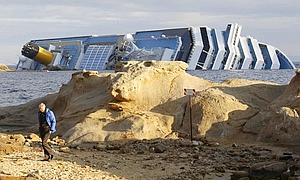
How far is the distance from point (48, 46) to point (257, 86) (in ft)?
294

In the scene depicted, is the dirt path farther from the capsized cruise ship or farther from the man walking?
the capsized cruise ship

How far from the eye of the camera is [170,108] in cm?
2370

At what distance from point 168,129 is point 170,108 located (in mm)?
1441

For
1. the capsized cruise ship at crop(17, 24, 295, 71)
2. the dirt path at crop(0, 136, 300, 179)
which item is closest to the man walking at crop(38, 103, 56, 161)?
the dirt path at crop(0, 136, 300, 179)

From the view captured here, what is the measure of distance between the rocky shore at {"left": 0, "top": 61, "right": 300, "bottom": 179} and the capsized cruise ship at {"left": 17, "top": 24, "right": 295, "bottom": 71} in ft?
198

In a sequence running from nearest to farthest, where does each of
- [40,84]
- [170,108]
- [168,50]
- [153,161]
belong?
[153,161]
[170,108]
[40,84]
[168,50]

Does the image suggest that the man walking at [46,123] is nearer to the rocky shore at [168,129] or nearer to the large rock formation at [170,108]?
the rocky shore at [168,129]

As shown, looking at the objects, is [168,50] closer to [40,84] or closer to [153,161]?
[40,84]

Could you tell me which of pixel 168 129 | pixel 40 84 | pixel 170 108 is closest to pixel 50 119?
pixel 168 129

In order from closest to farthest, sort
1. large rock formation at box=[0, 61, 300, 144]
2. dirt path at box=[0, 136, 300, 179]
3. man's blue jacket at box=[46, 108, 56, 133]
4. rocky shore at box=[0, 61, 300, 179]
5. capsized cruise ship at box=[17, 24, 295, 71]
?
dirt path at box=[0, 136, 300, 179], rocky shore at box=[0, 61, 300, 179], man's blue jacket at box=[46, 108, 56, 133], large rock formation at box=[0, 61, 300, 144], capsized cruise ship at box=[17, 24, 295, 71]

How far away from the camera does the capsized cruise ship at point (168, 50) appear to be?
89.6 m

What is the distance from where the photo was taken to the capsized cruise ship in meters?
89.6

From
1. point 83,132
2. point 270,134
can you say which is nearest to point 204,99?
point 270,134

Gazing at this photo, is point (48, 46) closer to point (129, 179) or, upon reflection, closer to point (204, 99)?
point (204, 99)
